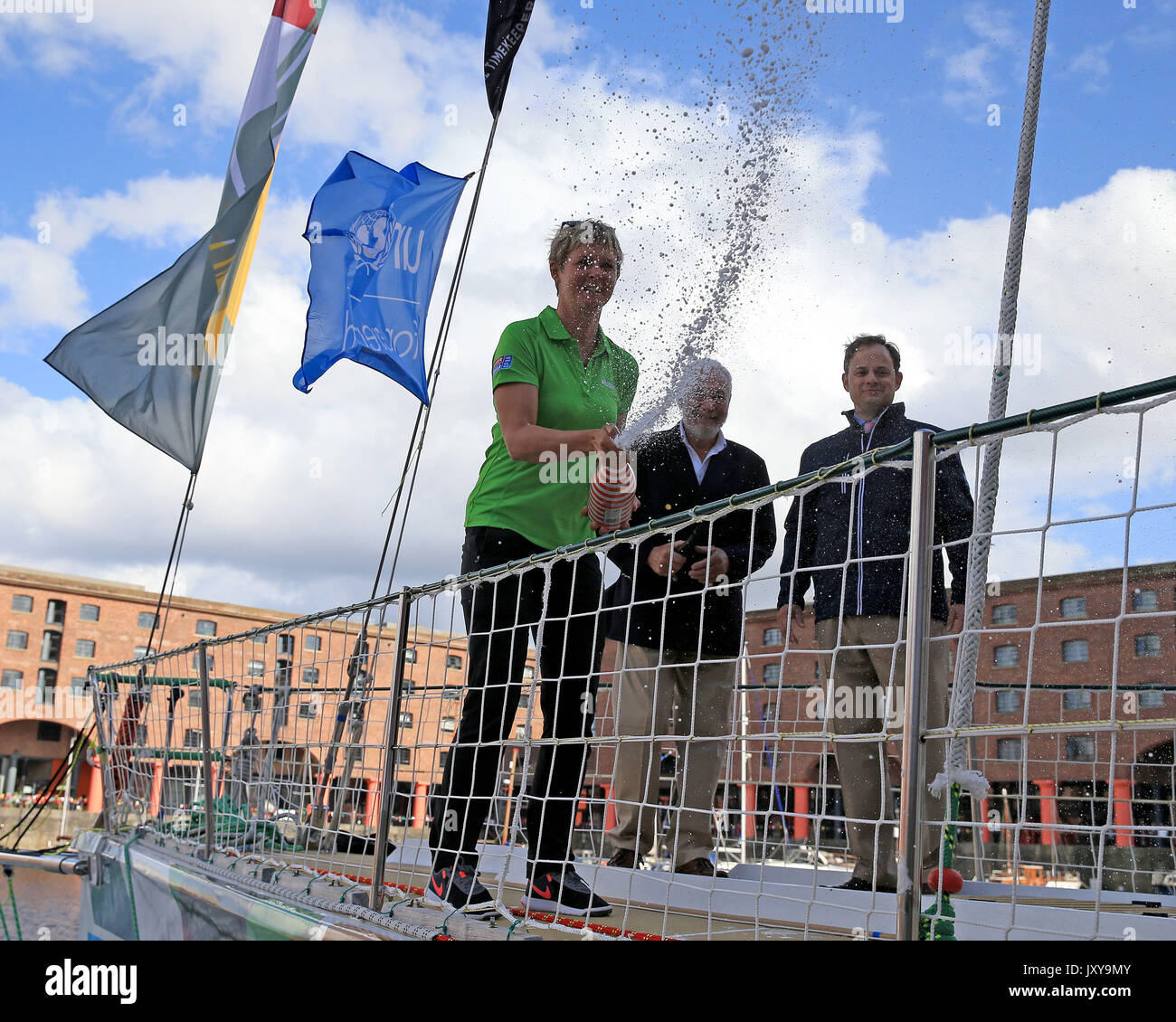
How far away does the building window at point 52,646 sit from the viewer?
161 feet

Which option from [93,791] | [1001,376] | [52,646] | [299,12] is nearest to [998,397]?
[1001,376]

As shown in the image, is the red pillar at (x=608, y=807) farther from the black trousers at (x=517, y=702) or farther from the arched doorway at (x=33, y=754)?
the arched doorway at (x=33, y=754)

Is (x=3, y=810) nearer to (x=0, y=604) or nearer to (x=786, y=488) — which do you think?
(x=0, y=604)

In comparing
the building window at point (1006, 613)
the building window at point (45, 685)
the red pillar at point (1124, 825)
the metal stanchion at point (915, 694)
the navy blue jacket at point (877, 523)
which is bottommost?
the building window at point (45, 685)

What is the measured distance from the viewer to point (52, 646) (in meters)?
49.4

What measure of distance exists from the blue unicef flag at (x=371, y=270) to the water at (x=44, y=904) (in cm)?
979

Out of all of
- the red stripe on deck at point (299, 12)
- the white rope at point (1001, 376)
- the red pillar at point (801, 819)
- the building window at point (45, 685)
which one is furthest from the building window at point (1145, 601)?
the building window at point (45, 685)

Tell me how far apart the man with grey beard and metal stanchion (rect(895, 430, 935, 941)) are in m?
2.06

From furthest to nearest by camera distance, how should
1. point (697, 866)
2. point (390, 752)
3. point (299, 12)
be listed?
point (299, 12) → point (697, 866) → point (390, 752)

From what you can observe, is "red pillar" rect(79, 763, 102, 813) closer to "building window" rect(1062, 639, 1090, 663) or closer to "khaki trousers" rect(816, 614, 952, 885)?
"building window" rect(1062, 639, 1090, 663)

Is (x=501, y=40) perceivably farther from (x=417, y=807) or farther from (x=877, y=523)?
(x=417, y=807)

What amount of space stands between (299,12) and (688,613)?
5.80 metres

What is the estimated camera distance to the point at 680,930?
2.45 meters
